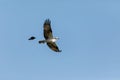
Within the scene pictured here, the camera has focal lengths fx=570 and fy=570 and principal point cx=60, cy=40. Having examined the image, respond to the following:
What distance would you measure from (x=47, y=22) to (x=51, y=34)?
2.04 meters

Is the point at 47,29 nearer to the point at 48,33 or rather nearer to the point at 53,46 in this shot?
the point at 48,33

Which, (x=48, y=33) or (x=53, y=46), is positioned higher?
(x=48, y=33)

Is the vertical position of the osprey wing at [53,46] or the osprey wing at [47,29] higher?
the osprey wing at [47,29]

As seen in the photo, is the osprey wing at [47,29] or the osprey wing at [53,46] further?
the osprey wing at [53,46]

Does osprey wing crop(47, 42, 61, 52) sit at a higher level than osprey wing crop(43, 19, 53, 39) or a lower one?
lower

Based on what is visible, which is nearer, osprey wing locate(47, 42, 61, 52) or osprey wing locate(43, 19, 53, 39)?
osprey wing locate(43, 19, 53, 39)

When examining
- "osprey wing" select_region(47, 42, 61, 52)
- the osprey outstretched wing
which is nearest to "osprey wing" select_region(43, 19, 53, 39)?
the osprey outstretched wing

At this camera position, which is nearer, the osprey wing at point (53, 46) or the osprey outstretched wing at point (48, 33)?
the osprey outstretched wing at point (48, 33)

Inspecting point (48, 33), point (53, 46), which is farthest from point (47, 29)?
point (53, 46)

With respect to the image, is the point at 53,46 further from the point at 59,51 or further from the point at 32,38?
the point at 32,38

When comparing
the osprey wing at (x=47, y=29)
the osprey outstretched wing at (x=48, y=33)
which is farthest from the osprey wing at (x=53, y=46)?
the osprey wing at (x=47, y=29)

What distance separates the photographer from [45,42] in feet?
294

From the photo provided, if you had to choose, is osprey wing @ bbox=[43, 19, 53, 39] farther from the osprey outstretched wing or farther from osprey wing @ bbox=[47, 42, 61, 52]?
osprey wing @ bbox=[47, 42, 61, 52]

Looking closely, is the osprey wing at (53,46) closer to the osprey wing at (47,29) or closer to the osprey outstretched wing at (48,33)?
the osprey outstretched wing at (48,33)
